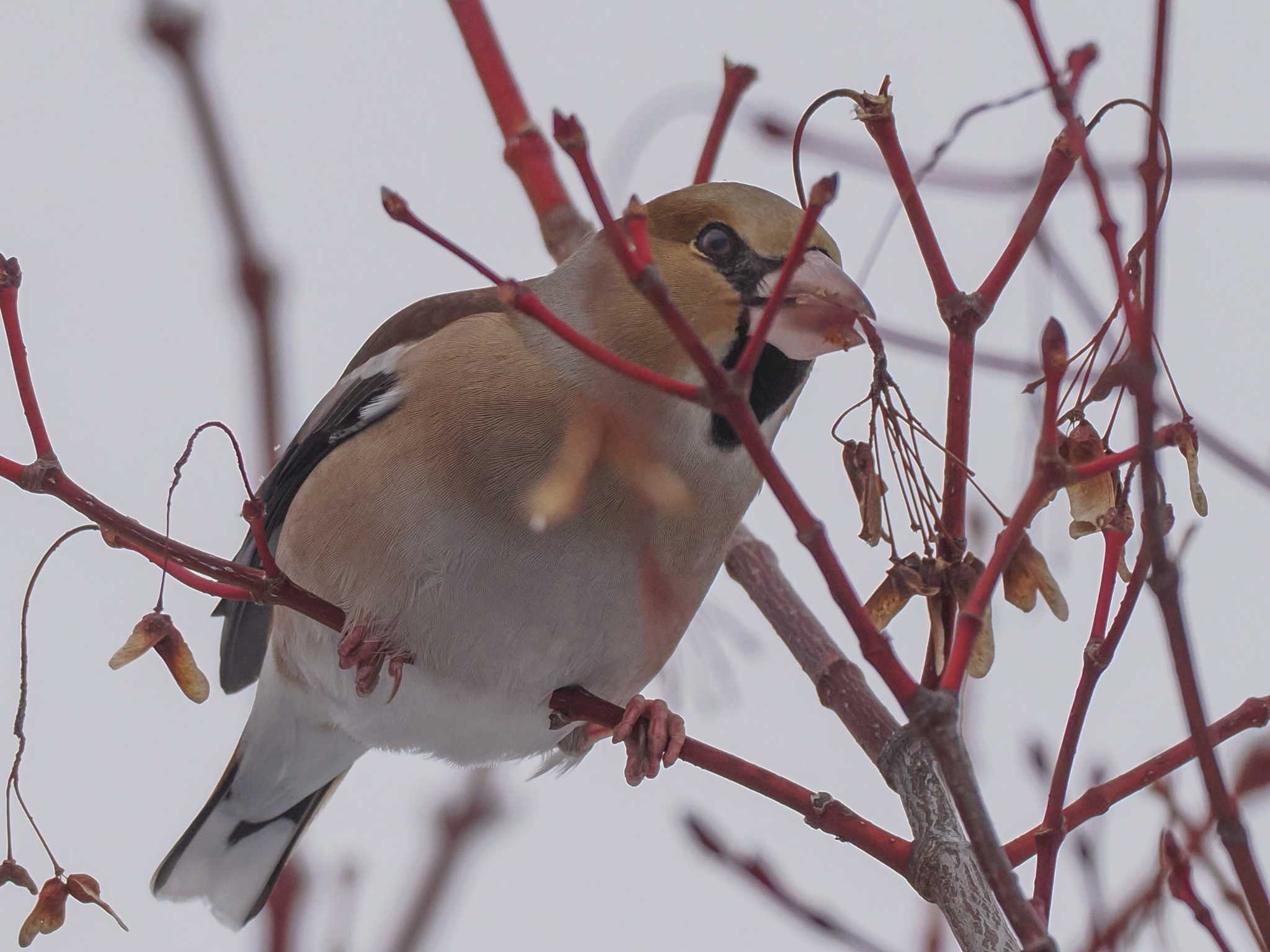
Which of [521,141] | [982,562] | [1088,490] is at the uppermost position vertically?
[521,141]

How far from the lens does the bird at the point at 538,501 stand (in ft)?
10.5

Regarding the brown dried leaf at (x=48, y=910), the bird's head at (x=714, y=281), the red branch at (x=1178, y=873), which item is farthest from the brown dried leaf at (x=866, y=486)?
the brown dried leaf at (x=48, y=910)

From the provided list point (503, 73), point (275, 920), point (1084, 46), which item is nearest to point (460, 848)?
point (275, 920)

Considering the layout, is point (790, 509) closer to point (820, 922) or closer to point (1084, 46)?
point (820, 922)

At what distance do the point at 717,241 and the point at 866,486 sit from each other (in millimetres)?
1301

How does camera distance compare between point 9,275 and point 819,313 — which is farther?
point 819,313

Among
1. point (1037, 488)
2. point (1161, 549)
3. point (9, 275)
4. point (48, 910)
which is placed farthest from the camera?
point (48, 910)

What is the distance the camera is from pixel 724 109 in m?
3.54

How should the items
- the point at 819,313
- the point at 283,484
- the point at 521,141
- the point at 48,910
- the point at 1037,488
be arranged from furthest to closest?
the point at 283,484, the point at 521,141, the point at 819,313, the point at 48,910, the point at 1037,488

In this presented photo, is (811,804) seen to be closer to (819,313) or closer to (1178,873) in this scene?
(1178,873)

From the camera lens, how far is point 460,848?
268 centimetres

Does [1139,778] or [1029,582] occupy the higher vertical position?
[1029,582]

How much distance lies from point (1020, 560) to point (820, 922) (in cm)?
67

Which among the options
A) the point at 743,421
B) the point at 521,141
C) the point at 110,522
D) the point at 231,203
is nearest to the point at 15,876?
the point at 110,522
